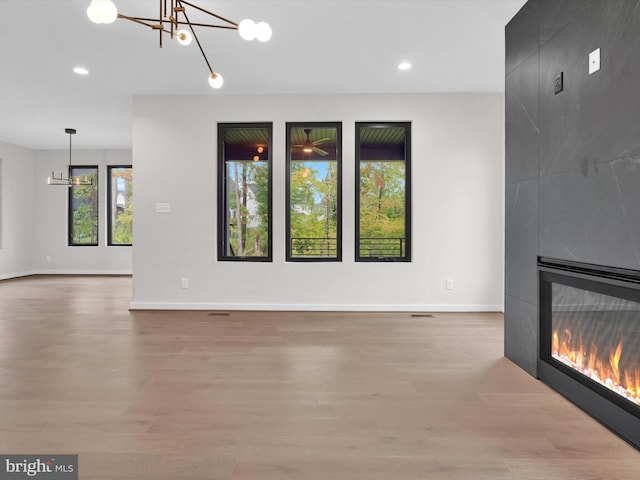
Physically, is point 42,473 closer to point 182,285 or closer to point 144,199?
point 182,285

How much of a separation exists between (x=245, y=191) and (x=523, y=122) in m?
3.24

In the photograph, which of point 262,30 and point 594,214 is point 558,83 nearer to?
point 594,214

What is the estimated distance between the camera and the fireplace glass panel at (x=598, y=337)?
173 cm

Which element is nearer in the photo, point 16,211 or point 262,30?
point 262,30

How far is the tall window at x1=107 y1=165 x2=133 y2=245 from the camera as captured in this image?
8.05m

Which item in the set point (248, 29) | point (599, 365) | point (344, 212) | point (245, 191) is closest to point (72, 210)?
point (245, 191)

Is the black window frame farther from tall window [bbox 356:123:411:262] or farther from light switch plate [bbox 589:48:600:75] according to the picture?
light switch plate [bbox 589:48:600:75]

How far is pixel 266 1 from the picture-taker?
2.72 metres

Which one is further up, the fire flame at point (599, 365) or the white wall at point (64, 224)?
the white wall at point (64, 224)

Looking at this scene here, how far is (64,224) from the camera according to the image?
26.4 ft

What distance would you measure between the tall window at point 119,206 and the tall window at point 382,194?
19.0ft

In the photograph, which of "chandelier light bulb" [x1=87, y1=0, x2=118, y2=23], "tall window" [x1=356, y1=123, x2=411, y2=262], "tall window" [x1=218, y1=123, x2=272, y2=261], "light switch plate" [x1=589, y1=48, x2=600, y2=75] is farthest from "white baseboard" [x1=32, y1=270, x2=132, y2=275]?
"light switch plate" [x1=589, y1=48, x2=600, y2=75]

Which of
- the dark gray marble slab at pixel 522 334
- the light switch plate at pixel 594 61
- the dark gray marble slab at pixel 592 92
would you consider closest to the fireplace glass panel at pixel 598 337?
the dark gray marble slab at pixel 522 334

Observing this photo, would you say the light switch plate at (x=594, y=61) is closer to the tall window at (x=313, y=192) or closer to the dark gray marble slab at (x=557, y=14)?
the dark gray marble slab at (x=557, y=14)
